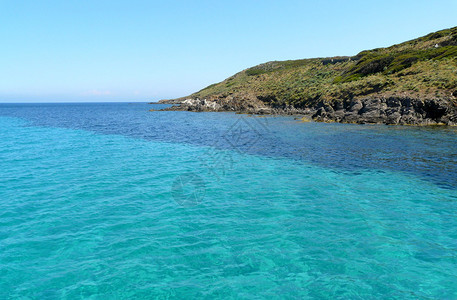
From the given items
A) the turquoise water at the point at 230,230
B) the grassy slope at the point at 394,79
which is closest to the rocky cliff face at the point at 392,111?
the grassy slope at the point at 394,79

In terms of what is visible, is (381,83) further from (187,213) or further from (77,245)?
(77,245)

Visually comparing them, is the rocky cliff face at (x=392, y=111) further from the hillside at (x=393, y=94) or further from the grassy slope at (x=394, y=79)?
the grassy slope at (x=394, y=79)

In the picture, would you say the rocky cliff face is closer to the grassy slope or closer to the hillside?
the hillside

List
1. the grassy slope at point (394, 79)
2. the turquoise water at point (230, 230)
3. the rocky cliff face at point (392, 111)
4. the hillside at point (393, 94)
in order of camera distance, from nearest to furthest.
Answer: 1. the turquoise water at point (230, 230)
2. the rocky cliff face at point (392, 111)
3. the hillside at point (393, 94)
4. the grassy slope at point (394, 79)

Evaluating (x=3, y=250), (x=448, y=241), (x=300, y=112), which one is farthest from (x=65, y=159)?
(x=300, y=112)

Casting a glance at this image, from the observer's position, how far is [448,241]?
1071 centimetres

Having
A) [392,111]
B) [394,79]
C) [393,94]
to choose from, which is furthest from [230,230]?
[394,79]

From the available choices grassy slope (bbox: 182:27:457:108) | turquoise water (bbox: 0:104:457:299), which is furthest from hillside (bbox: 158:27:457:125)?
turquoise water (bbox: 0:104:457:299)

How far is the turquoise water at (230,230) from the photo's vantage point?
8.39 meters

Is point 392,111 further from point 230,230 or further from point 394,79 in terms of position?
point 230,230

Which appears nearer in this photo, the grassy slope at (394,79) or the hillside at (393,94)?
the hillside at (393,94)

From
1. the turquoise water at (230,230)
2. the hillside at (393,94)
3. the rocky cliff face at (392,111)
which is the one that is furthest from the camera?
the hillside at (393,94)

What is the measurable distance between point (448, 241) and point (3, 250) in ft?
59.6

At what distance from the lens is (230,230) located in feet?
38.7
